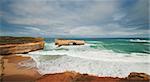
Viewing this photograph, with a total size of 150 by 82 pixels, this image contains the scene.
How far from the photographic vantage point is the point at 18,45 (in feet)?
10.9

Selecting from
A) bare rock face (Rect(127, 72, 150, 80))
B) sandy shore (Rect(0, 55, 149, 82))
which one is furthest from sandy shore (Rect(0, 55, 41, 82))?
bare rock face (Rect(127, 72, 150, 80))

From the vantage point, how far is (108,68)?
2.52 meters

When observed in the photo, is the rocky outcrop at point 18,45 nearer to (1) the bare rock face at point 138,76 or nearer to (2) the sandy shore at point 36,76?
(2) the sandy shore at point 36,76

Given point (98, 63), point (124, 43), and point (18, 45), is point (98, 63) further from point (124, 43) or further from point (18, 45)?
point (18, 45)

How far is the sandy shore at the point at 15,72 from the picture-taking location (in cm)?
229

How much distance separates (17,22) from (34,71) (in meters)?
0.77

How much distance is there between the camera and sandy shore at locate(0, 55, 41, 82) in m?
2.29

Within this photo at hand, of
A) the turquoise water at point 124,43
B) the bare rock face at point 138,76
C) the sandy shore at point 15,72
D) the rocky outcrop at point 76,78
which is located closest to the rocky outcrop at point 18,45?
the sandy shore at point 15,72

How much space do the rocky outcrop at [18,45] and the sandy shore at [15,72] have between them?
19cm

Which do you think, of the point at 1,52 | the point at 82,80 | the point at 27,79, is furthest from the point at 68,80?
the point at 1,52

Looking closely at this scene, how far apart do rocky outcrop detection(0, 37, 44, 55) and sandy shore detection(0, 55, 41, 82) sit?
Answer: 19cm

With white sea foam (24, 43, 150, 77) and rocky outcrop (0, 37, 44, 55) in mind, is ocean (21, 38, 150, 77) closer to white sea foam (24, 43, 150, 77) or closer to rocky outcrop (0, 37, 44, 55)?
white sea foam (24, 43, 150, 77)

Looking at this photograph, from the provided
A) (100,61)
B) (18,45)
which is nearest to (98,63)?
(100,61)

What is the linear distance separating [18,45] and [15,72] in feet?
3.18
